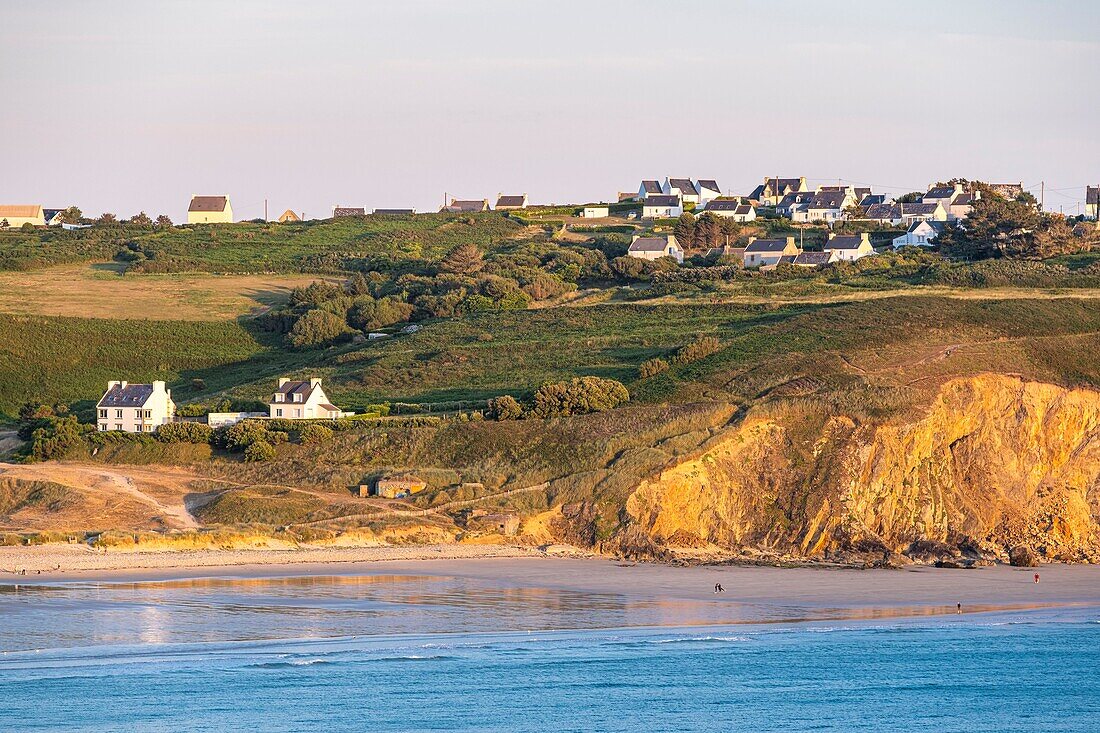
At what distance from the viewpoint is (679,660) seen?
38.4 meters

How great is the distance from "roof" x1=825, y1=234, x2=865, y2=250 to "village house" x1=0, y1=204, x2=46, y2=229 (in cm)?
7326

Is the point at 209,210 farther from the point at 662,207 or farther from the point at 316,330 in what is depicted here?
the point at 316,330

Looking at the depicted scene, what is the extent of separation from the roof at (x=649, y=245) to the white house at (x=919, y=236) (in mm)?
17316

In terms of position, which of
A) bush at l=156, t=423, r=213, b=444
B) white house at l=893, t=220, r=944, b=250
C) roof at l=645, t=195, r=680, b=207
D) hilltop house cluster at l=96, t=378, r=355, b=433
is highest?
roof at l=645, t=195, r=680, b=207

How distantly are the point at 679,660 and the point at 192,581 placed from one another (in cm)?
1542

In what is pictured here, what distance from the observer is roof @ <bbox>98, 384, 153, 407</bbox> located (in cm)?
6153

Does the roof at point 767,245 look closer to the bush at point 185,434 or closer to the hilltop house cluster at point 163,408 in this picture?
the hilltop house cluster at point 163,408

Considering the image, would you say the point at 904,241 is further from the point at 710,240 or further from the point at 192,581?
the point at 192,581

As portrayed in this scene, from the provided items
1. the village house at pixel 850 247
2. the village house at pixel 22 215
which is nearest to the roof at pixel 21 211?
the village house at pixel 22 215

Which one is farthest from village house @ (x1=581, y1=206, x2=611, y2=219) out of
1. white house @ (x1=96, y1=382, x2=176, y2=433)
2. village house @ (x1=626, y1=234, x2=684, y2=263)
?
white house @ (x1=96, y1=382, x2=176, y2=433)

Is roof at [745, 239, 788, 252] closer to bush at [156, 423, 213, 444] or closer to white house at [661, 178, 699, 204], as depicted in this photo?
white house at [661, 178, 699, 204]

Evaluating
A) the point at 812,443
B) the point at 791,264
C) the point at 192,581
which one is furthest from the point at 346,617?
the point at 791,264

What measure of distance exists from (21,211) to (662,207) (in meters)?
60.3

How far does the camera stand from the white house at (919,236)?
4289 inches
